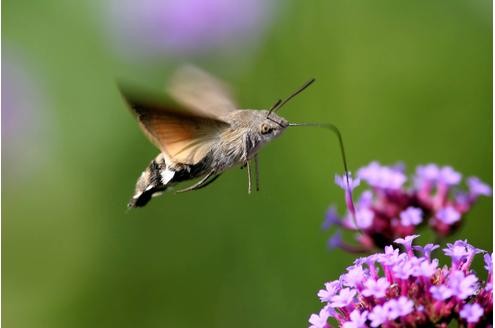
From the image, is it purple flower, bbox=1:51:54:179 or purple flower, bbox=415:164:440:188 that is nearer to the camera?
purple flower, bbox=415:164:440:188

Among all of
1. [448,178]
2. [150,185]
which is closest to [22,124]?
[150,185]

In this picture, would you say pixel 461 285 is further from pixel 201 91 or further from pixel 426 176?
pixel 201 91

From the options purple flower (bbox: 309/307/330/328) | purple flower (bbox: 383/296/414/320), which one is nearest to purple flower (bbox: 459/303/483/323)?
purple flower (bbox: 383/296/414/320)

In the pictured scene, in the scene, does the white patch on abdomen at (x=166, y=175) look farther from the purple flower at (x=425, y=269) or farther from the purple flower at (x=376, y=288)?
the purple flower at (x=425, y=269)

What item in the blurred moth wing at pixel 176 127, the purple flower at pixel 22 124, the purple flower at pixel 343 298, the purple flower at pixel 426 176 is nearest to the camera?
the purple flower at pixel 343 298

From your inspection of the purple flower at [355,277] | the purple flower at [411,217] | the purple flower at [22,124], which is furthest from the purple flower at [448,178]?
the purple flower at [22,124]

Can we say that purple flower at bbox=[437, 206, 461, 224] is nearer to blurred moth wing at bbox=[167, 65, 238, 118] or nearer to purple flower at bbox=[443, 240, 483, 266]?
purple flower at bbox=[443, 240, 483, 266]
